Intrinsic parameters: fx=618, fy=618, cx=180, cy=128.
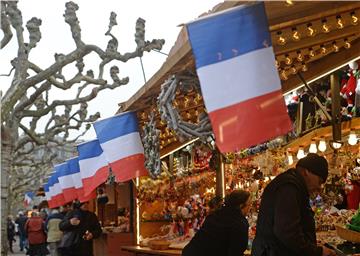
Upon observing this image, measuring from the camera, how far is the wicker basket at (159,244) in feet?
32.8

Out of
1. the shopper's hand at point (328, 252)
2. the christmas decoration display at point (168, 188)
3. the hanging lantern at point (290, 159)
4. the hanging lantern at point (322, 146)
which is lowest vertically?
the shopper's hand at point (328, 252)

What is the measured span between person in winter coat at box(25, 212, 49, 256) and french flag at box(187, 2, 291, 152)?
15912 mm

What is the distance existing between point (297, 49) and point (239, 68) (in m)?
1.97

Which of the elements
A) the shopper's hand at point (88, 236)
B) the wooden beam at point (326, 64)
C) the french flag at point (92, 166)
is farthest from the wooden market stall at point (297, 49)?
the shopper's hand at point (88, 236)

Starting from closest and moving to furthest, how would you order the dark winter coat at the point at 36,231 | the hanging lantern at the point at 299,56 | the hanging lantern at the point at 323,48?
the hanging lantern at the point at 299,56
the hanging lantern at the point at 323,48
the dark winter coat at the point at 36,231

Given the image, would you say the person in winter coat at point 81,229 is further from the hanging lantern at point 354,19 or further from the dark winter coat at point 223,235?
the hanging lantern at point 354,19

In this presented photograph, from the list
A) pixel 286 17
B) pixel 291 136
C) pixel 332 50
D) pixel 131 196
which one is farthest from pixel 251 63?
pixel 131 196

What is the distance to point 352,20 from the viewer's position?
17.7 ft

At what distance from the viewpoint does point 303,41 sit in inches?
223

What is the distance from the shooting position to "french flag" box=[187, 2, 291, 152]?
403 cm

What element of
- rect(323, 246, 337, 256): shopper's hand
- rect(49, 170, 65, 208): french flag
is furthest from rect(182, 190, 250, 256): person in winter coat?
rect(49, 170, 65, 208): french flag

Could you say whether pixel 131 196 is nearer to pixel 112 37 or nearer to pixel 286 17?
pixel 112 37

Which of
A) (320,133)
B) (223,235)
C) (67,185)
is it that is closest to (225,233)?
(223,235)

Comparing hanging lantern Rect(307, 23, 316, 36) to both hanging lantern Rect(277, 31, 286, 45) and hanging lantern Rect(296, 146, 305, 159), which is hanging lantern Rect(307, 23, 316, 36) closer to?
hanging lantern Rect(277, 31, 286, 45)
